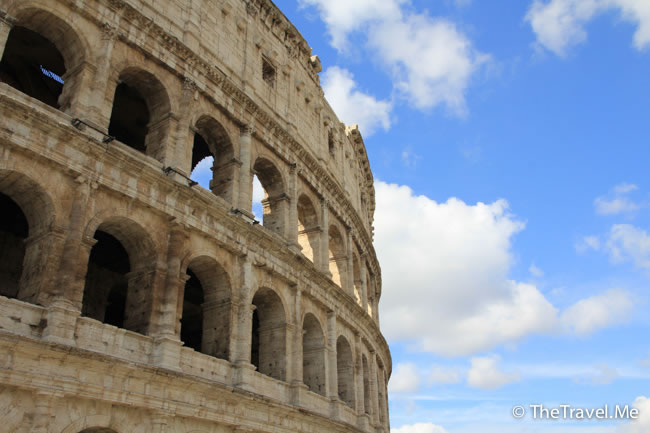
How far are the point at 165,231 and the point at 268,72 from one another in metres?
8.79

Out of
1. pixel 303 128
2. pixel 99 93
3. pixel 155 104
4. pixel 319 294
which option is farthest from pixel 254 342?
pixel 99 93

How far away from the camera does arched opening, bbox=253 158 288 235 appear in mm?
17938

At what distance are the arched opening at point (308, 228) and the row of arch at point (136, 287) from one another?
2992 mm

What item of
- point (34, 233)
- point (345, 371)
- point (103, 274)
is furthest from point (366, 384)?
point (34, 233)

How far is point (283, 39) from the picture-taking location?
2123cm

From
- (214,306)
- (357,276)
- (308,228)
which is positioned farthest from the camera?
(357,276)

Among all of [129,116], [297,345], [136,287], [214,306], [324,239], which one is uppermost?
[129,116]

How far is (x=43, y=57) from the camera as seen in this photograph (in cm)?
1514

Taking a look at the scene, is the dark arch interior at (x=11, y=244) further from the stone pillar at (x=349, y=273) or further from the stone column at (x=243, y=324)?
the stone pillar at (x=349, y=273)

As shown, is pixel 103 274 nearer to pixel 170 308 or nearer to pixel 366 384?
pixel 170 308

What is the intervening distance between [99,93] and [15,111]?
2.28 m

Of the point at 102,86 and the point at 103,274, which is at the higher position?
the point at 102,86

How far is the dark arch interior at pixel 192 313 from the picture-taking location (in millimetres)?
17878

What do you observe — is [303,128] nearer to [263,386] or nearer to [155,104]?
[155,104]
